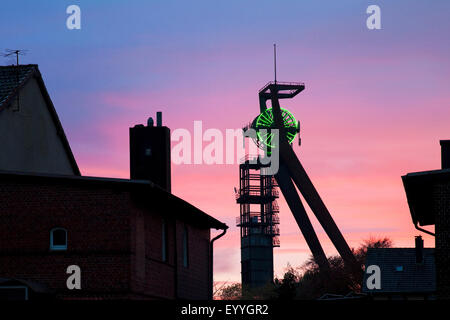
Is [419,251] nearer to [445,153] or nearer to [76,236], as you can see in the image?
[445,153]

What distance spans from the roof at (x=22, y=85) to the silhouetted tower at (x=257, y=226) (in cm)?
6884

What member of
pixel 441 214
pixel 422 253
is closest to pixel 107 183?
pixel 441 214

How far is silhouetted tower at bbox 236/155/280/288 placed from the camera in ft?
355

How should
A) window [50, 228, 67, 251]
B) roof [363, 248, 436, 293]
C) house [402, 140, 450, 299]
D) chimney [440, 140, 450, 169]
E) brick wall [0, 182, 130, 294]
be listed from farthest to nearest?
roof [363, 248, 436, 293] → chimney [440, 140, 450, 169] → window [50, 228, 67, 251] → brick wall [0, 182, 130, 294] → house [402, 140, 450, 299]

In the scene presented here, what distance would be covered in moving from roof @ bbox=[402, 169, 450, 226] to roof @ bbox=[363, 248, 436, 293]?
653 inches

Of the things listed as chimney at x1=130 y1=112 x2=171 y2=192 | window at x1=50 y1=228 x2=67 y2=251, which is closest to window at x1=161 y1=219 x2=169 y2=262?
chimney at x1=130 y1=112 x2=171 y2=192

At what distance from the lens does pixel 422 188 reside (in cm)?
2864

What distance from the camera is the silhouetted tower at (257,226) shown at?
10825 cm

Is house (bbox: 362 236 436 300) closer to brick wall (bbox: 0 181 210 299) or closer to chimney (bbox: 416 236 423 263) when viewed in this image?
chimney (bbox: 416 236 423 263)

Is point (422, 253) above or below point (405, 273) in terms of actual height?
above

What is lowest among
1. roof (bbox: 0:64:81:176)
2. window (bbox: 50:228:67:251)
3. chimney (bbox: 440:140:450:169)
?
window (bbox: 50:228:67:251)

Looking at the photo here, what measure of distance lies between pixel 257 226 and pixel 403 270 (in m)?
57.9
